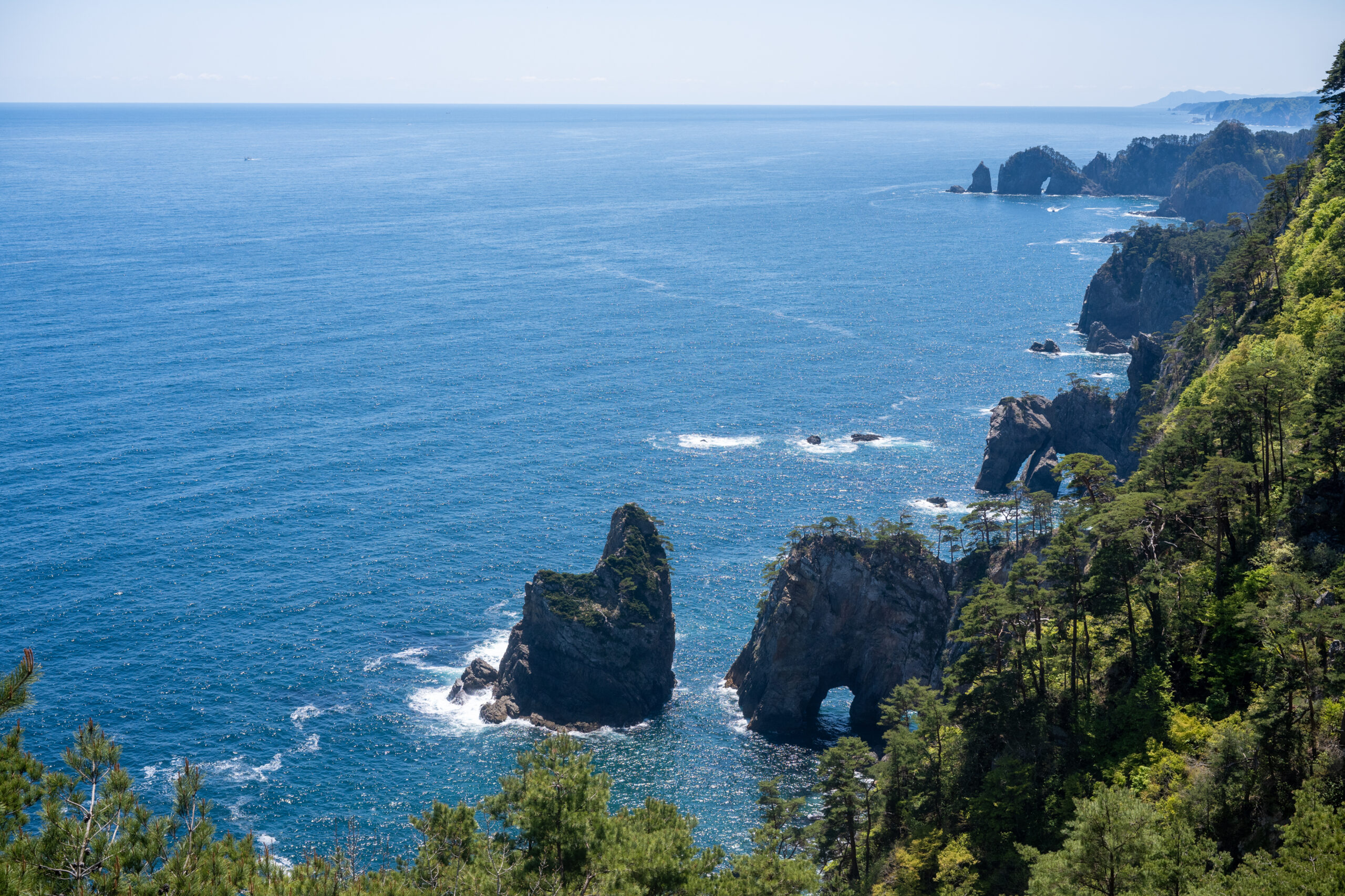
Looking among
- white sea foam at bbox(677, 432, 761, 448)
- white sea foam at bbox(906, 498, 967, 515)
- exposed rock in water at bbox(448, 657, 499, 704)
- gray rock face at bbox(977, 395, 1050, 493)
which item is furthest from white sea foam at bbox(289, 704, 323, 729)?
gray rock face at bbox(977, 395, 1050, 493)

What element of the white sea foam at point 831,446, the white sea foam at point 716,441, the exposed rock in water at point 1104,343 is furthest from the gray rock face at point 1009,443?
the exposed rock in water at point 1104,343

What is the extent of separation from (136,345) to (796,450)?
118 meters

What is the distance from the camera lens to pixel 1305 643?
40344 millimetres

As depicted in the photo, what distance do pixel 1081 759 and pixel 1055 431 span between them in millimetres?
86198

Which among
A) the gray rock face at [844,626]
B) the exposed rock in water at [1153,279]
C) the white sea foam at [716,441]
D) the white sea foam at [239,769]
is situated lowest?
the white sea foam at [239,769]

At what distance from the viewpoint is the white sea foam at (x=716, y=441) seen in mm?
138875

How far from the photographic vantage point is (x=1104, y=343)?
579 feet

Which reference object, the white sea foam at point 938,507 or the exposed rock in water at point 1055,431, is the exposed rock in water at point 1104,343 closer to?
the exposed rock in water at point 1055,431

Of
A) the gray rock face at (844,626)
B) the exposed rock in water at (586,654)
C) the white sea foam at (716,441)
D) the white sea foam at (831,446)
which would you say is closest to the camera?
the gray rock face at (844,626)

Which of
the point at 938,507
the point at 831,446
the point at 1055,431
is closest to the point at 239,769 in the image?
the point at 938,507

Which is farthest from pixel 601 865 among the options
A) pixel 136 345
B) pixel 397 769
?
pixel 136 345

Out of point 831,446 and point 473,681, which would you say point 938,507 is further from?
point 473,681

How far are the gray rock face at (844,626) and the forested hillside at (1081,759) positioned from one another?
9.95 metres

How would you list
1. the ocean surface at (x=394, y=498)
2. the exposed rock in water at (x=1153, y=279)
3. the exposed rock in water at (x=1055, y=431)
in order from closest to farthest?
1. the ocean surface at (x=394, y=498)
2. the exposed rock in water at (x=1055, y=431)
3. the exposed rock in water at (x=1153, y=279)
